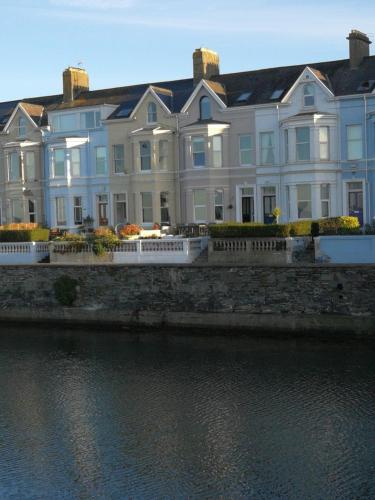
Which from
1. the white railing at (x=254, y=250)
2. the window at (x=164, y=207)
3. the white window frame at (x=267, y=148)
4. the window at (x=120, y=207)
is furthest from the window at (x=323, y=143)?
the window at (x=120, y=207)

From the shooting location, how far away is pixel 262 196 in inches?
1566

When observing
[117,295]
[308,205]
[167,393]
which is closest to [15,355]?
[117,295]

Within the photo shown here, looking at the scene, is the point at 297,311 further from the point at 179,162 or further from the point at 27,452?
the point at 179,162

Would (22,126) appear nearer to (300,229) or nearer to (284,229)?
(300,229)

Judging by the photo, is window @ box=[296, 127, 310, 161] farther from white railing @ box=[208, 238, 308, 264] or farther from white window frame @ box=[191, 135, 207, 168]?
white railing @ box=[208, 238, 308, 264]

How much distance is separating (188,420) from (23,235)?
17.5 meters

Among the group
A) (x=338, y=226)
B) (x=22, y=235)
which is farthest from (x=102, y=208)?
(x=338, y=226)

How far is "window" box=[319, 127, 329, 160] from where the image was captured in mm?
37750

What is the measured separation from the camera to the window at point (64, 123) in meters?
45.0

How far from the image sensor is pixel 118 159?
43.5m

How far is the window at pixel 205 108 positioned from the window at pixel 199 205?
4.06 meters

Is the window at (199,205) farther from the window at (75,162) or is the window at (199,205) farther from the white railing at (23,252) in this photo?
the white railing at (23,252)

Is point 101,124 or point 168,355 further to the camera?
point 101,124

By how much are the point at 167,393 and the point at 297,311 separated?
753 centimetres
